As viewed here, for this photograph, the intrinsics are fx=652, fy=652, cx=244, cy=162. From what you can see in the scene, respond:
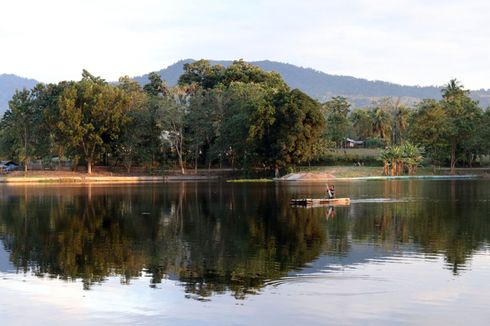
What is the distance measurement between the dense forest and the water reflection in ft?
141

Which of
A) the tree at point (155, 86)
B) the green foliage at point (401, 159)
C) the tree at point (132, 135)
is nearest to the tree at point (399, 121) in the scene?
the green foliage at point (401, 159)

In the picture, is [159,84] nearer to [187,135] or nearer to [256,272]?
[187,135]

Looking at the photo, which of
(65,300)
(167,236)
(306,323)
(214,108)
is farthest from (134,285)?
(214,108)

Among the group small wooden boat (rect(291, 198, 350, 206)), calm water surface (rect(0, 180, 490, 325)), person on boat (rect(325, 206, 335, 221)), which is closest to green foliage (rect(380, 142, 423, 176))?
small wooden boat (rect(291, 198, 350, 206))

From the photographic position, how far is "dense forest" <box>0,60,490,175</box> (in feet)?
291

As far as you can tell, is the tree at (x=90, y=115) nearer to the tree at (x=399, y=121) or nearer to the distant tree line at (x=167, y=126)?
the distant tree line at (x=167, y=126)

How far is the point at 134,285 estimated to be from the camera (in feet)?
60.0

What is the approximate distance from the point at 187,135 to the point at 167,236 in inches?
2737

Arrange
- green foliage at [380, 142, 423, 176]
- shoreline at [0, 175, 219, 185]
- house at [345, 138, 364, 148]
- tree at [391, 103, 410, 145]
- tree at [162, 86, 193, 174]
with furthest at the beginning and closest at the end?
house at [345, 138, 364, 148], tree at [391, 103, 410, 145], tree at [162, 86, 193, 174], green foliage at [380, 142, 423, 176], shoreline at [0, 175, 219, 185]

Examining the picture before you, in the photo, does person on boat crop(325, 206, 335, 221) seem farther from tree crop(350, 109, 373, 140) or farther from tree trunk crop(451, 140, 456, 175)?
tree crop(350, 109, 373, 140)

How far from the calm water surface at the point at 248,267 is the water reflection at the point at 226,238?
57 millimetres

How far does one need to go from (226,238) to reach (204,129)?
68.0 metres

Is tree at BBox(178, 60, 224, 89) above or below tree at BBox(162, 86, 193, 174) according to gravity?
above

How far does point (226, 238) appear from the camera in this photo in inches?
1095
